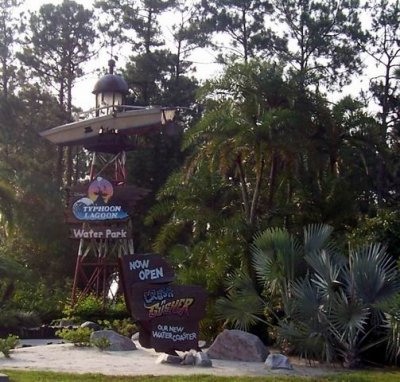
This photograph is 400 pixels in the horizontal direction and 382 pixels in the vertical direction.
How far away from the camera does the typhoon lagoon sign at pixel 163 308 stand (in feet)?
50.4

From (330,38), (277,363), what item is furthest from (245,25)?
(277,363)

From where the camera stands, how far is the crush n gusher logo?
26984 millimetres

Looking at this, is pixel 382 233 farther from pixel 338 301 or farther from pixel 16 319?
pixel 16 319

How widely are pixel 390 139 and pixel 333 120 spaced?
40.5 ft

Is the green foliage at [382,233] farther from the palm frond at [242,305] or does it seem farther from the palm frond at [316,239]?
the palm frond at [242,305]

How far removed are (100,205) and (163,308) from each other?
11811 millimetres

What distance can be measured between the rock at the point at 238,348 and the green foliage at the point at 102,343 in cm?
231

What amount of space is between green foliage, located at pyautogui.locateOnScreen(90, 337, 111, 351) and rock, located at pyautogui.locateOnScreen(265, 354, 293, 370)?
12.6 ft

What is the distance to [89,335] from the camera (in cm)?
1712

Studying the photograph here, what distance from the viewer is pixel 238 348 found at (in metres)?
15.5

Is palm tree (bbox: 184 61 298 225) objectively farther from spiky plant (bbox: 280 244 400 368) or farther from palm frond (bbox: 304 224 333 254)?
spiky plant (bbox: 280 244 400 368)

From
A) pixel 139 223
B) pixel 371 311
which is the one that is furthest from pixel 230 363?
pixel 139 223

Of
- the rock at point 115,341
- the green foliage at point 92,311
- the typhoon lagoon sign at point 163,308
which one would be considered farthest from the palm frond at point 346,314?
the green foliage at point 92,311

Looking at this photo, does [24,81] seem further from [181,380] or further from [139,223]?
[181,380]
